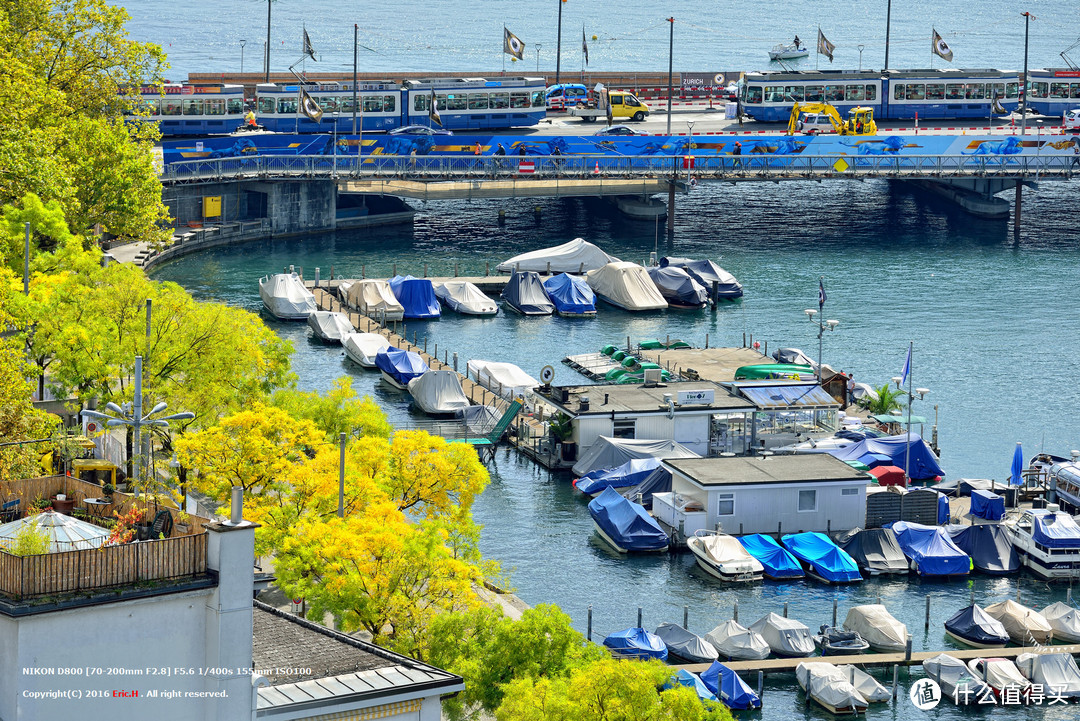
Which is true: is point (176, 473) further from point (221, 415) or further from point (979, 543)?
point (979, 543)

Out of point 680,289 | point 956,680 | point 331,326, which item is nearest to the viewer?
point 956,680

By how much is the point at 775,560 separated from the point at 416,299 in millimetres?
50341

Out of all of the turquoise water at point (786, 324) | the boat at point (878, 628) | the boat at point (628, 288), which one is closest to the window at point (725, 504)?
the turquoise water at point (786, 324)

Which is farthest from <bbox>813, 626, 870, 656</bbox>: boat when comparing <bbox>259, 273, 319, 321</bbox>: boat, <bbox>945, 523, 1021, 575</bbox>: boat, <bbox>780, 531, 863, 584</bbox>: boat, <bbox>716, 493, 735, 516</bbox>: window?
<bbox>259, 273, 319, 321</bbox>: boat

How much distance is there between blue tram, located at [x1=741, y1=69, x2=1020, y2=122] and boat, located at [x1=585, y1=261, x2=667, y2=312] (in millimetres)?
47683

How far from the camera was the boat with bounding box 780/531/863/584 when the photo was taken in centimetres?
6706

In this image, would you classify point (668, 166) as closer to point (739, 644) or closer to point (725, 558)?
point (725, 558)

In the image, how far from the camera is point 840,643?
59.3 meters

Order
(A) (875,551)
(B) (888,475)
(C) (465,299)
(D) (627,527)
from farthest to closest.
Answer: (C) (465,299) → (B) (888,475) → (D) (627,527) → (A) (875,551)

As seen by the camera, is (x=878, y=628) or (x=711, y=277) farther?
(x=711, y=277)

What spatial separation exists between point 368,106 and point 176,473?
94779 mm

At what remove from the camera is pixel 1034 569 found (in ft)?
226

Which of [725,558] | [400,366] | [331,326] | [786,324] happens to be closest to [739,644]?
[725,558]

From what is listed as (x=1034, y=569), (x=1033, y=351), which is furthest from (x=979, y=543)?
(x=1033, y=351)
